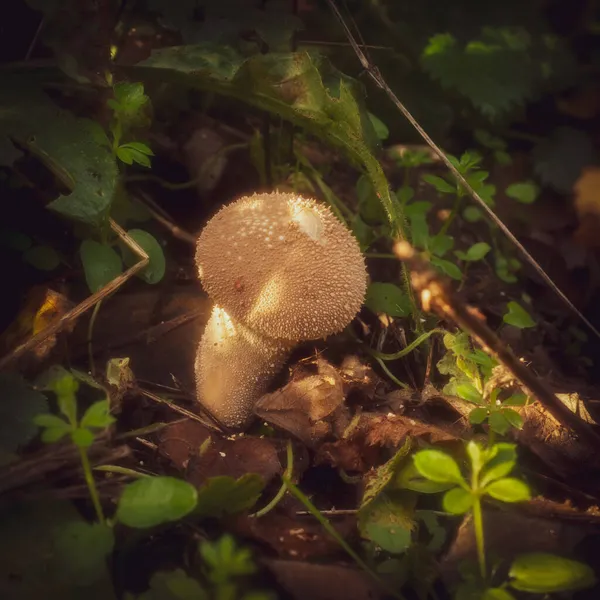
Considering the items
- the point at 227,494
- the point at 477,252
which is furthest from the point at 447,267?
the point at 227,494

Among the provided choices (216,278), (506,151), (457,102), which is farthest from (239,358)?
(506,151)

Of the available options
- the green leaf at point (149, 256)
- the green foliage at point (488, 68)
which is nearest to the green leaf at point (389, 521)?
the green leaf at point (149, 256)

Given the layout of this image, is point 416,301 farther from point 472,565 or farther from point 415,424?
point 472,565

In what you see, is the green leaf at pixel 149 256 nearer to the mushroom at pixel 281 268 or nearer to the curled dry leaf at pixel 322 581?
the mushroom at pixel 281 268

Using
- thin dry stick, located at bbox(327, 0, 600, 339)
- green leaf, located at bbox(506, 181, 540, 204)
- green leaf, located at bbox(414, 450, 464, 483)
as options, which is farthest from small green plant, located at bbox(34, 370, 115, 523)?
green leaf, located at bbox(506, 181, 540, 204)

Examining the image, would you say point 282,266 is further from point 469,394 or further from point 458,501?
point 458,501

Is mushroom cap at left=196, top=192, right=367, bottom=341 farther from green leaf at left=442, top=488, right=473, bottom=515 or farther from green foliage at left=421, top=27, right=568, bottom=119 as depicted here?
green foliage at left=421, top=27, right=568, bottom=119
